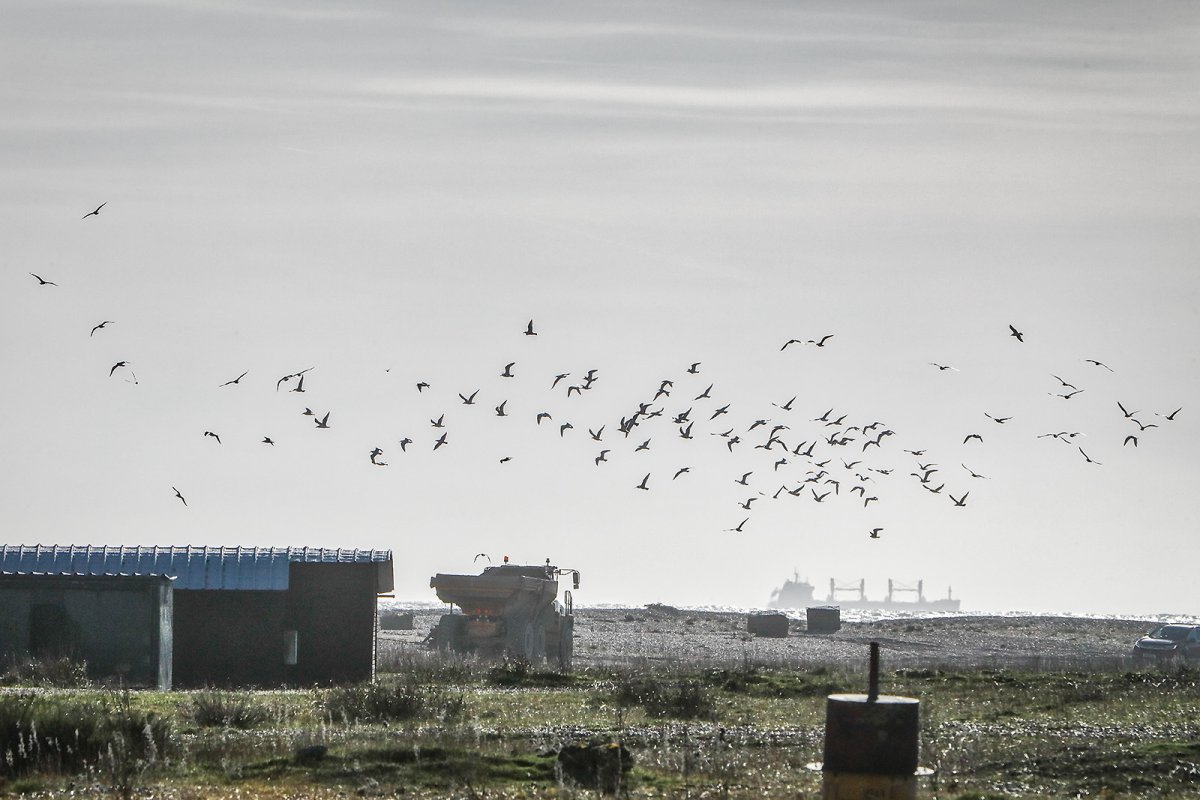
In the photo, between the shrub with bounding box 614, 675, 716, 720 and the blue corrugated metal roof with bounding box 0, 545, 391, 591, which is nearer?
the shrub with bounding box 614, 675, 716, 720

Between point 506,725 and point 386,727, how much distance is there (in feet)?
7.85

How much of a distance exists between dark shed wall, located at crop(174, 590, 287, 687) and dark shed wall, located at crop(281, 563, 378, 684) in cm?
64

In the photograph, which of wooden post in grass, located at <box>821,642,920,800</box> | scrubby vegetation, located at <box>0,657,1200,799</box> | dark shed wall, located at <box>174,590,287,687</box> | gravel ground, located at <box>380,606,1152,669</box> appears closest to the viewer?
wooden post in grass, located at <box>821,642,920,800</box>

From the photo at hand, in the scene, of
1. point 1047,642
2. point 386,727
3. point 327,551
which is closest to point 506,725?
point 386,727

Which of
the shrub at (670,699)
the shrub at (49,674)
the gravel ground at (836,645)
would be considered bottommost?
the gravel ground at (836,645)

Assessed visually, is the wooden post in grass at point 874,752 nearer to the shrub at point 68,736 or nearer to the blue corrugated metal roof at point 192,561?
the shrub at point 68,736

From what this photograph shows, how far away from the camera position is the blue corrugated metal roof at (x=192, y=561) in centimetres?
4803

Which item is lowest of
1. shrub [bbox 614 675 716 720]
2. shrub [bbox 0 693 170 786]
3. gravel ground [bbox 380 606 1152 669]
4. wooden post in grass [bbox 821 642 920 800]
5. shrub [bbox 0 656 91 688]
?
gravel ground [bbox 380 606 1152 669]

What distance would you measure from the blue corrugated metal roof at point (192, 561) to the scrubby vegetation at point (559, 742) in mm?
10729

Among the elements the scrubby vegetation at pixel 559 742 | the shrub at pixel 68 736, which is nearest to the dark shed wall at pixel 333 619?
the scrubby vegetation at pixel 559 742

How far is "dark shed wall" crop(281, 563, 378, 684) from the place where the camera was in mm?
48031

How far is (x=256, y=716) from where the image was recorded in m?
28.9

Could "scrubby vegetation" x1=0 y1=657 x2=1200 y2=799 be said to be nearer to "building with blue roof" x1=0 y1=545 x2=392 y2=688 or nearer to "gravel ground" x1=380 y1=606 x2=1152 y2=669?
"building with blue roof" x1=0 y1=545 x2=392 y2=688

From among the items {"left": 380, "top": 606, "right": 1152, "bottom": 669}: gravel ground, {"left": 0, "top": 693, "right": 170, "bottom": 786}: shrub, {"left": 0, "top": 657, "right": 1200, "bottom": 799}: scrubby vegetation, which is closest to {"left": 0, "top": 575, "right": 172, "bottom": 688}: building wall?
{"left": 0, "top": 657, "right": 1200, "bottom": 799}: scrubby vegetation
